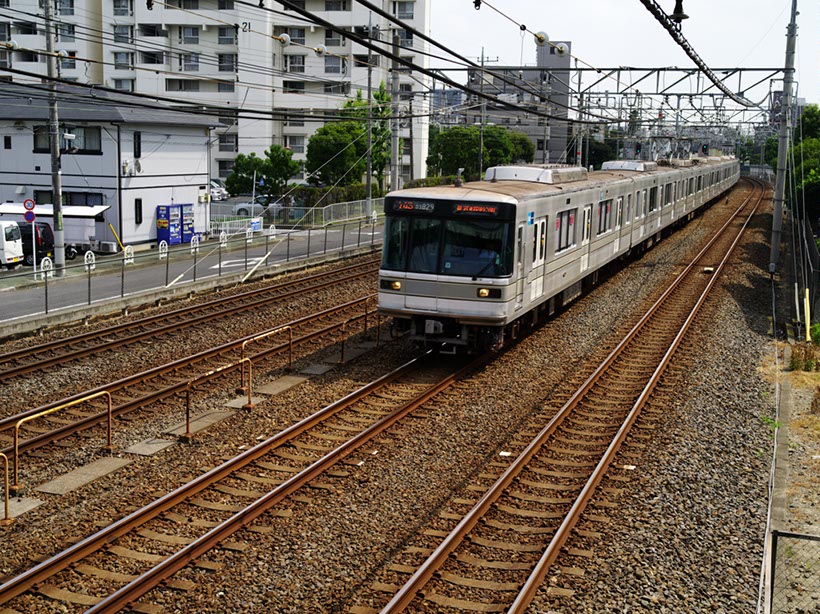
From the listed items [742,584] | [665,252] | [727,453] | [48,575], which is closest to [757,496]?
[727,453]

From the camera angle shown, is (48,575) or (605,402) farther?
(605,402)

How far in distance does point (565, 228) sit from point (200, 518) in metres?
11.0

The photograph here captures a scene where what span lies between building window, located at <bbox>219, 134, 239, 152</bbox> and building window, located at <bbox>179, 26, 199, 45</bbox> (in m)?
6.35

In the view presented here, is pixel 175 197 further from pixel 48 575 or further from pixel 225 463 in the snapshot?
pixel 48 575

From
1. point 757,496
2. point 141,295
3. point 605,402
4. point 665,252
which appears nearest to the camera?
point 757,496

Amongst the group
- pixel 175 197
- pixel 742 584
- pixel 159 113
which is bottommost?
pixel 742 584

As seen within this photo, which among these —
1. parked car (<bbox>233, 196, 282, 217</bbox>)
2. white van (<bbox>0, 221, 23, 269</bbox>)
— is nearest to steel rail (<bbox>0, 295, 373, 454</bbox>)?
white van (<bbox>0, 221, 23, 269</bbox>)

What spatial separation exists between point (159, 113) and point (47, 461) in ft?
86.5

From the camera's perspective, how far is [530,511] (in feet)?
28.1

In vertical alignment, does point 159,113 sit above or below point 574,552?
above

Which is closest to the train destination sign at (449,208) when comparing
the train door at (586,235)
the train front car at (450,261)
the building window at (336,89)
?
the train front car at (450,261)

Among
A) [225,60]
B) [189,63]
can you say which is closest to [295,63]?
[225,60]

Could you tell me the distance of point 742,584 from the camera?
7125 millimetres

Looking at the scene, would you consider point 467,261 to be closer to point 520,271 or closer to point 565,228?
point 520,271
